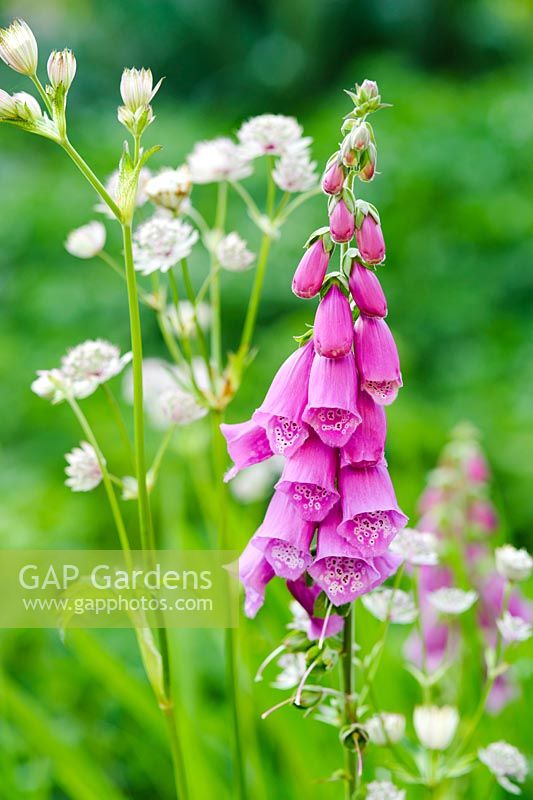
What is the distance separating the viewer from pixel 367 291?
669 millimetres

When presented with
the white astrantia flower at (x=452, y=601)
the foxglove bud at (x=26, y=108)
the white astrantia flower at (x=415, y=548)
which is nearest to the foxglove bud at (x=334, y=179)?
the foxglove bud at (x=26, y=108)

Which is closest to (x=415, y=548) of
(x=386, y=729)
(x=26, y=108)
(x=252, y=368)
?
(x=386, y=729)

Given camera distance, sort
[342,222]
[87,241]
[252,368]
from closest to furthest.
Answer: [342,222]
[87,241]
[252,368]

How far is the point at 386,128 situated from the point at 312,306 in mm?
1168

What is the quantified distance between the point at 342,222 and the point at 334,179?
3 cm

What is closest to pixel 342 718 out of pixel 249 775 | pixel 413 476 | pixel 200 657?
pixel 249 775

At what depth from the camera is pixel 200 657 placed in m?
1.72

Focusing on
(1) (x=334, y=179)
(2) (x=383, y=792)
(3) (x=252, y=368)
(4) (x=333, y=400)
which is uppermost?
(3) (x=252, y=368)

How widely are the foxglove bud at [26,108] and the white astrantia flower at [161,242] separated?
0.18 m

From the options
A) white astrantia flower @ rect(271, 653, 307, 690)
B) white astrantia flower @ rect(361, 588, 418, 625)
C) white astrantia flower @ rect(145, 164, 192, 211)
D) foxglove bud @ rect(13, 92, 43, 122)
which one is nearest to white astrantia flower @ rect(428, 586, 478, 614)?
white astrantia flower @ rect(361, 588, 418, 625)

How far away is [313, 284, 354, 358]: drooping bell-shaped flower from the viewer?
671 mm

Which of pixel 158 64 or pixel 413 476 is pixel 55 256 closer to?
pixel 413 476

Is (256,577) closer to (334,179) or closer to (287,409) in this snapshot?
(287,409)

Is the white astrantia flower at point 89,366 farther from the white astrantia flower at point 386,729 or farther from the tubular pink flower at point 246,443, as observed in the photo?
the white astrantia flower at point 386,729
